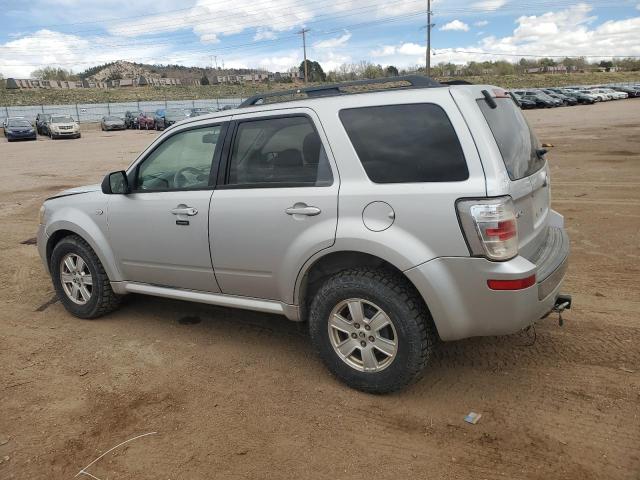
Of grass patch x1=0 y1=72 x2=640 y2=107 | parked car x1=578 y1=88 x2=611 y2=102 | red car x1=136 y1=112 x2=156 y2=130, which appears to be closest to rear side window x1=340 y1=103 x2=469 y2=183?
red car x1=136 y1=112 x2=156 y2=130

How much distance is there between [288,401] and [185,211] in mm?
1577

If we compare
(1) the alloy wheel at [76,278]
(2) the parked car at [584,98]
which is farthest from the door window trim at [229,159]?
(2) the parked car at [584,98]

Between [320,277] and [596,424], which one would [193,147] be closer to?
[320,277]

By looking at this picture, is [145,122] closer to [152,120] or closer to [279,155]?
[152,120]

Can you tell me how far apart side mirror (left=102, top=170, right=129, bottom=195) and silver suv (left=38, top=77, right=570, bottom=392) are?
0.05 feet

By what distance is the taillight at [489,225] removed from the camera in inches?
111

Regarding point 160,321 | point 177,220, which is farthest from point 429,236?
point 160,321

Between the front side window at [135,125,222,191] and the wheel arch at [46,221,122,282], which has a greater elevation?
the front side window at [135,125,222,191]

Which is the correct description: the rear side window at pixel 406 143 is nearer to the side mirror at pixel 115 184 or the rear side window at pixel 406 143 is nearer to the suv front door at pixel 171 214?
the suv front door at pixel 171 214

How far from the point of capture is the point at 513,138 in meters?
3.29

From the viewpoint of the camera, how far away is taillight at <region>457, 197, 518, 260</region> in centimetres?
282

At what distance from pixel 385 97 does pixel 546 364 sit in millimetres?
2126

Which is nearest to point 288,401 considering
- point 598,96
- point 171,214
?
point 171,214

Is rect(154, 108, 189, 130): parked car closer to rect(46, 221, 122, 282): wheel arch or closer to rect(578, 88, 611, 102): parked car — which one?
rect(46, 221, 122, 282): wheel arch
